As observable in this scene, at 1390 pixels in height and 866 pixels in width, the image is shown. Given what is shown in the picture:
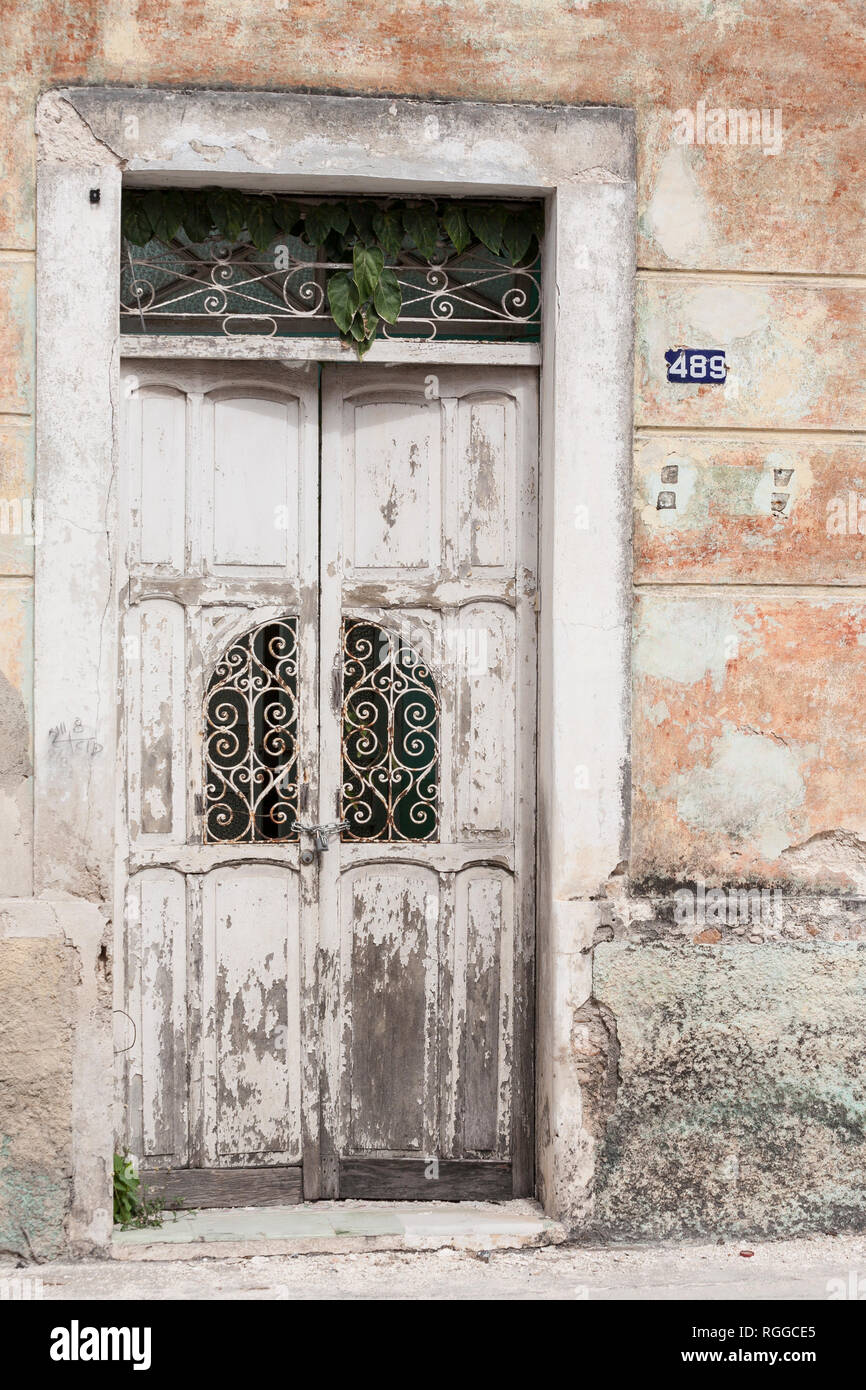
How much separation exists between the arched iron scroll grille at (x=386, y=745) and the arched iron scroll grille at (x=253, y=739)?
19 centimetres

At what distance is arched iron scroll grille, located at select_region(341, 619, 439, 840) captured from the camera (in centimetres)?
457

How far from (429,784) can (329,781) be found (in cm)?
33

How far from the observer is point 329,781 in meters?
4.55

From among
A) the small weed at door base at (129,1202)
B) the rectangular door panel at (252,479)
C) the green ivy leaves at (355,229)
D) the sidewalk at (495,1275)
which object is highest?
the green ivy leaves at (355,229)

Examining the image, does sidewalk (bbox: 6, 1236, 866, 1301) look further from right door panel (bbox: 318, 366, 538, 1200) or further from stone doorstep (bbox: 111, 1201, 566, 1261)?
right door panel (bbox: 318, 366, 538, 1200)

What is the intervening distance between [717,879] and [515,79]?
8.57 ft

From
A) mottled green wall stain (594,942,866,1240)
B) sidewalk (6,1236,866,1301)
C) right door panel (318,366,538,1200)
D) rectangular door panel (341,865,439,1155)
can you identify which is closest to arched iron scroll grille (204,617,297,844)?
right door panel (318,366,538,1200)

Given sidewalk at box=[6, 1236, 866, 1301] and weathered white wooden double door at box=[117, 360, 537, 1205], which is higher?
weathered white wooden double door at box=[117, 360, 537, 1205]

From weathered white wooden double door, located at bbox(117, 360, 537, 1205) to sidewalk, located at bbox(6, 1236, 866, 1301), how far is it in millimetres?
402

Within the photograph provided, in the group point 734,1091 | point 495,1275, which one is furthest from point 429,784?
point 495,1275

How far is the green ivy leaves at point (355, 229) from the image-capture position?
4.36 meters

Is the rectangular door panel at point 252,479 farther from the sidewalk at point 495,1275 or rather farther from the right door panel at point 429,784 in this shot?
the sidewalk at point 495,1275

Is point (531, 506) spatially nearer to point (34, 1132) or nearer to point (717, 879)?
point (717, 879)

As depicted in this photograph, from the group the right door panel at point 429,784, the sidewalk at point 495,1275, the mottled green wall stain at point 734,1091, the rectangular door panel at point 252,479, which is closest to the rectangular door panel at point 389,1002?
the right door panel at point 429,784
